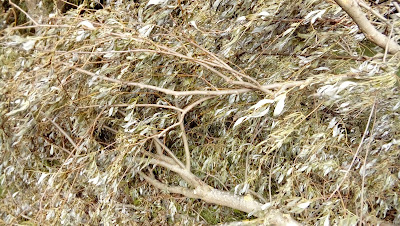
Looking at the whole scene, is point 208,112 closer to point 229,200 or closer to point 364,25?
point 229,200

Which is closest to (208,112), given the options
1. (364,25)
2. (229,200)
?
(229,200)

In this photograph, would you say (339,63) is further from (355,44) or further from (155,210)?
(155,210)

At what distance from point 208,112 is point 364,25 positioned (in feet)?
4.46

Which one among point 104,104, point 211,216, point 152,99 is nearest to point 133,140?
point 104,104

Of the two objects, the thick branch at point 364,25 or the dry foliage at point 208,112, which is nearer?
the thick branch at point 364,25

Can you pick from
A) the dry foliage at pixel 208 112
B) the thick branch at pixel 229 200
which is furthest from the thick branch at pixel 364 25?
the thick branch at pixel 229 200

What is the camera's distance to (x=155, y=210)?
3197 millimetres

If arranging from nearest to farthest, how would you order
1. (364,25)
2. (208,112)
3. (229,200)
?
(364,25)
(229,200)
(208,112)

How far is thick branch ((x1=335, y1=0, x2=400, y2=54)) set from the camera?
165cm

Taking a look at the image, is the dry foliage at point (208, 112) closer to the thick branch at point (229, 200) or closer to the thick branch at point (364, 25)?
the thick branch at point (229, 200)

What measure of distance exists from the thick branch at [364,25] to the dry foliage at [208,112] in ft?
0.45

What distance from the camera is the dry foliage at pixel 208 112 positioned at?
6.80ft

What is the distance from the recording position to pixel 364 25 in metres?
1.77

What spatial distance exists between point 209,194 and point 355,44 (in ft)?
4.80
